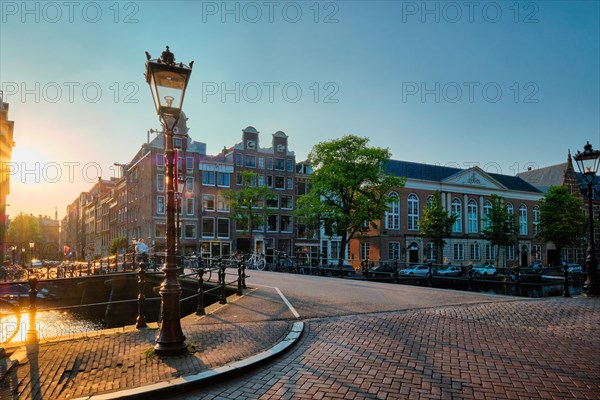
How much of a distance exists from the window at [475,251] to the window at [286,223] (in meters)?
25.2

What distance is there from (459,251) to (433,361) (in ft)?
169

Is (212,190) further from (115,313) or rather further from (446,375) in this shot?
(446,375)

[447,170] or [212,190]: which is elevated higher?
[447,170]

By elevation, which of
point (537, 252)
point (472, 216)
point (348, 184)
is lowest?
point (537, 252)

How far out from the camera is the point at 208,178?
4528cm

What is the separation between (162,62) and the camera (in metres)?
5.92

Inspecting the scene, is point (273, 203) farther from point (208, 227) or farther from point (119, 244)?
point (119, 244)

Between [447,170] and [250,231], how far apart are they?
2897 cm

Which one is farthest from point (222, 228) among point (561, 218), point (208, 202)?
point (561, 218)

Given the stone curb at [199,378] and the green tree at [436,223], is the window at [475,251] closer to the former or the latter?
the green tree at [436,223]

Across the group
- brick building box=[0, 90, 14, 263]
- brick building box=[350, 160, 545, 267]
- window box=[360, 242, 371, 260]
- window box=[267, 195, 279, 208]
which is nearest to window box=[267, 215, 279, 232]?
window box=[267, 195, 279, 208]

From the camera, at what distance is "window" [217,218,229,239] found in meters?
45.2

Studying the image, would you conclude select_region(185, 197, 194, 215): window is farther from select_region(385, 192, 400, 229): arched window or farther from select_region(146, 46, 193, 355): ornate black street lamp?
select_region(146, 46, 193, 355): ornate black street lamp

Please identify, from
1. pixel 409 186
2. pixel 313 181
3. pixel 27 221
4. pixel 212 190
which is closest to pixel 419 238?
pixel 409 186
